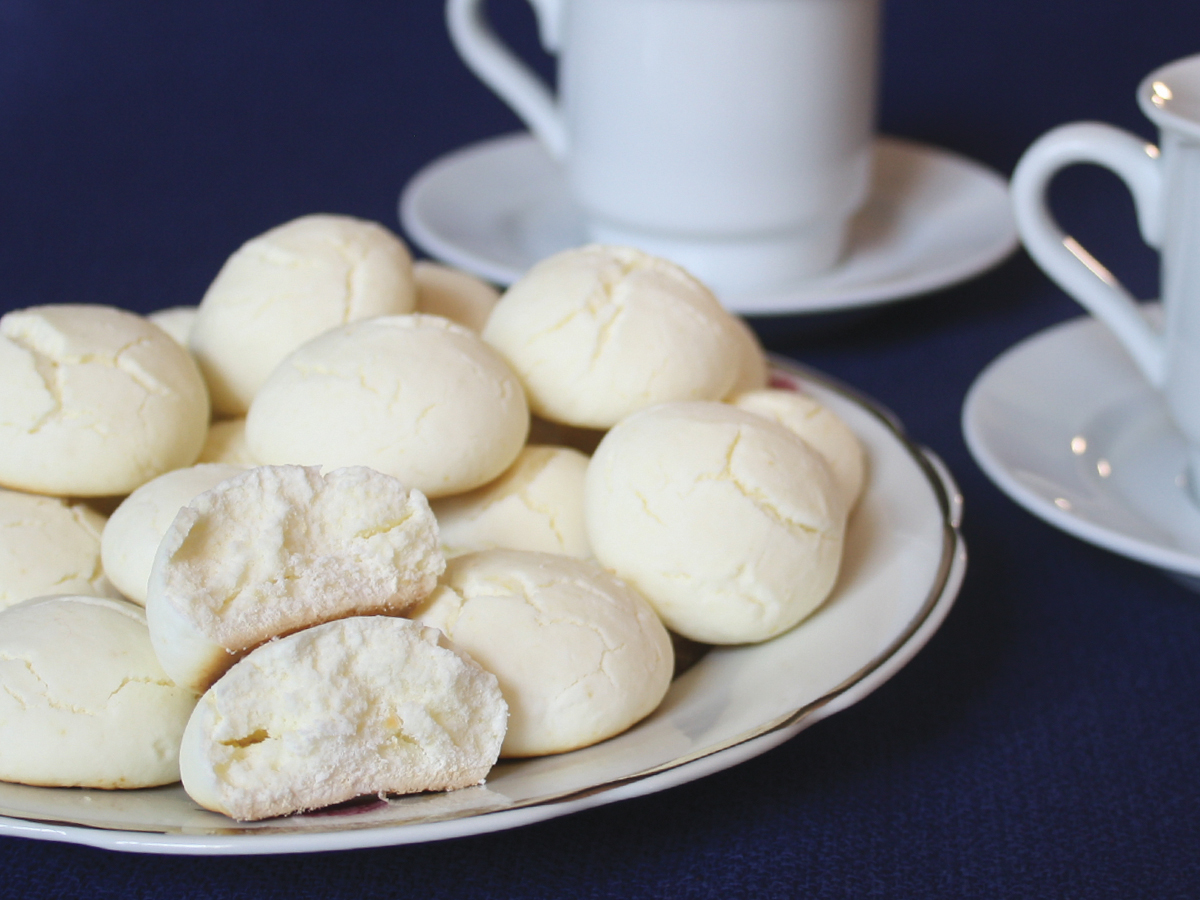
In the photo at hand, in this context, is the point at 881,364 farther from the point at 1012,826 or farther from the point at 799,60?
the point at 1012,826

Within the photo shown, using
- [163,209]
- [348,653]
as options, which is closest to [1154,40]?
[163,209]

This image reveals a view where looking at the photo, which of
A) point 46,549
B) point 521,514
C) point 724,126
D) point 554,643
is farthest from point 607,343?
point 724,126

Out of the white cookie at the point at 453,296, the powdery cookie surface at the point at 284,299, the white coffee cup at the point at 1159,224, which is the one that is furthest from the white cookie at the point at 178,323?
the white coffee cup at the point at 1159,224

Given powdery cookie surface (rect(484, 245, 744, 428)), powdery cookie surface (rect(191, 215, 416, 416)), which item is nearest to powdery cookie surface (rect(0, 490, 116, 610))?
powdery cookie surface (rect(191, 215, 416, 416))

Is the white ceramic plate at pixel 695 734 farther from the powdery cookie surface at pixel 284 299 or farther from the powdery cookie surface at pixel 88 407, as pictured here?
the powdery cookie surface at pixel 284 299

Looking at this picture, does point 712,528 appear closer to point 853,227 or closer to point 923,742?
point 923,742

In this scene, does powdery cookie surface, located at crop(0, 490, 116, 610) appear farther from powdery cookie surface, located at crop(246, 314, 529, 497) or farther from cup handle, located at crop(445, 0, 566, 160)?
cup handle, located at crop(445, 0, 566, 160)
